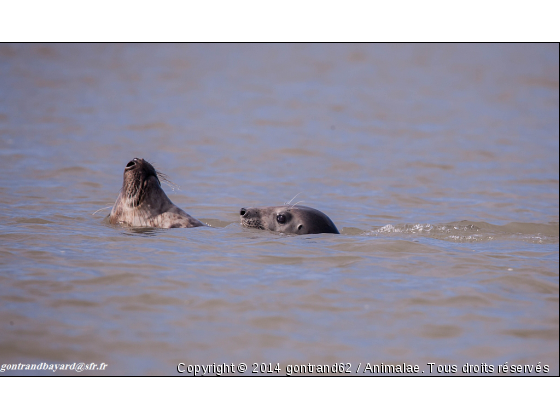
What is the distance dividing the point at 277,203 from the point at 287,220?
9.07ft

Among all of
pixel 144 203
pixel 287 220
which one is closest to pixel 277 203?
pixel 287 220

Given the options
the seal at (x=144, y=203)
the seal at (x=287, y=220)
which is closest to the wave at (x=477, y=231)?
the seal at (x=287, y=220)

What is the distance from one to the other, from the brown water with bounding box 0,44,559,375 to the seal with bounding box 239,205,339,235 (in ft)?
0.56

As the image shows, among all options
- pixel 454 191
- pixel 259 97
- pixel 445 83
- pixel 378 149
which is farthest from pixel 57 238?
pixel 445 83

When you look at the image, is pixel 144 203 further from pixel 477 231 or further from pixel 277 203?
pixel 477 231

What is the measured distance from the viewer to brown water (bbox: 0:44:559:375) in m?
5.12

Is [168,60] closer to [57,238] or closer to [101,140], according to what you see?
[101,140]

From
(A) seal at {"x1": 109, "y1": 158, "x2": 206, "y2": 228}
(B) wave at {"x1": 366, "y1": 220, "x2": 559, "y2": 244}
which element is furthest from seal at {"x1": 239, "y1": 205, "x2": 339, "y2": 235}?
(B) wave at {"x1": 366, "y1": 220, "x2": 559, "y2": 244}

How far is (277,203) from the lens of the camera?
35.3 feet

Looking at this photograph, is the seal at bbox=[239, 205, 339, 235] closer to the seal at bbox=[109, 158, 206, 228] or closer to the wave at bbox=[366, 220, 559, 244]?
the seal at bbox=[109, 158, 206, 228]

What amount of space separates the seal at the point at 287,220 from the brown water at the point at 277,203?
0.56 ft

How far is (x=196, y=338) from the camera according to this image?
198 inches

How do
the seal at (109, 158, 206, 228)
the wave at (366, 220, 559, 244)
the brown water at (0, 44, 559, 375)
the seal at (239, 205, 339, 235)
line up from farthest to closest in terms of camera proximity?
1. the wave at (366, 220, 559, 244)
2. the seal at (239, 205, 339, 235)
3. the seal at (109, 158, 206, 228)
4. the brown water at (0, 44, 559, 375)

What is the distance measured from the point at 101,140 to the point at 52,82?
6.77 m
